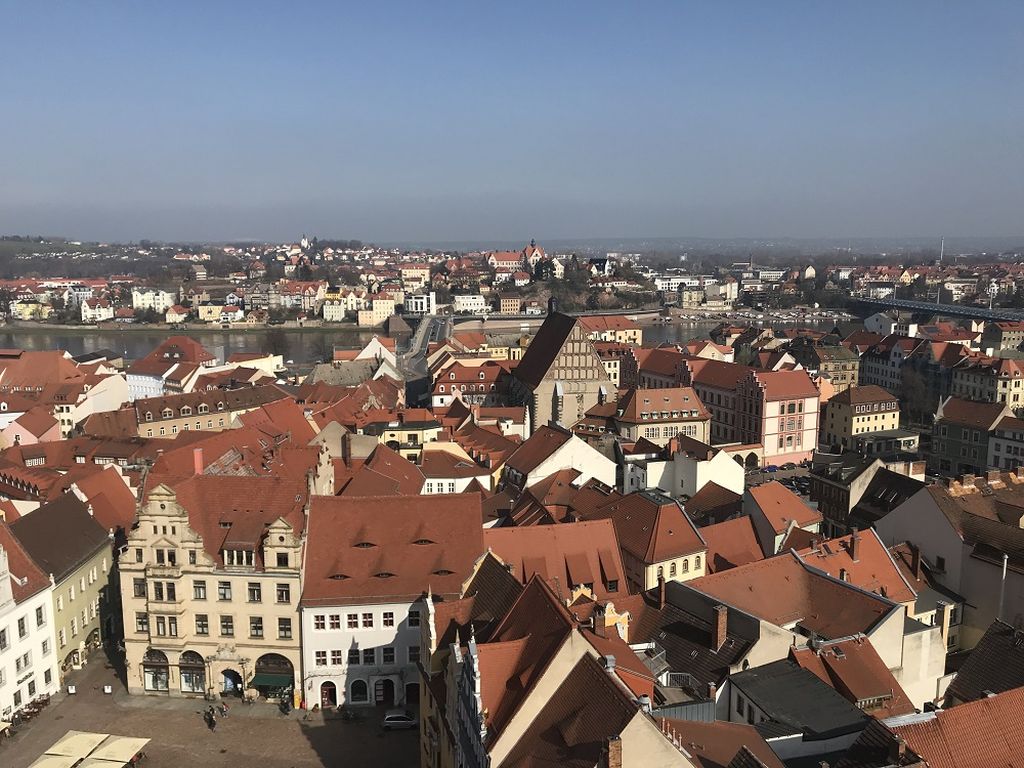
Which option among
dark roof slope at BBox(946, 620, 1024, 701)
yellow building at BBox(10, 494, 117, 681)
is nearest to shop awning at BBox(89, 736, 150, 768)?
yellow building at BBox(10, 494, 117, 681)

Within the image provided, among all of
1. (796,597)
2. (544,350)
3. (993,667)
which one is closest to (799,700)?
(993,667)

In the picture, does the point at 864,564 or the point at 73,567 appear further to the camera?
the point at 73,567

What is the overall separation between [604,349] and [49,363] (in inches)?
1945

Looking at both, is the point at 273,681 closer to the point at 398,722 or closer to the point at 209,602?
the point at 209,602

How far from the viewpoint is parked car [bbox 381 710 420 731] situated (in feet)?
86.4

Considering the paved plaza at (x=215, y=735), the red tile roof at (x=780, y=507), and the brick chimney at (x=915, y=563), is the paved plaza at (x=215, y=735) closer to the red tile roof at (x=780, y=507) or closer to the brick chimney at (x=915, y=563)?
the red tile roof at (x=780, y=507)

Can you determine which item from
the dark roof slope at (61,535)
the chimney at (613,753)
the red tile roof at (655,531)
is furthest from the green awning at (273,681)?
the chimney at (613,753)

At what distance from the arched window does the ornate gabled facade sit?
1756 mm

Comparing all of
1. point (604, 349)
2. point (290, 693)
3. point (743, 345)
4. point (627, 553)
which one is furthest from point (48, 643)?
point (743, 345)

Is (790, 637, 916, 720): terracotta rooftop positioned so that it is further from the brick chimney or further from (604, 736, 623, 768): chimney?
the brick chimney

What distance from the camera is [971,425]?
57.0m

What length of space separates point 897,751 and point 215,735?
758 inches

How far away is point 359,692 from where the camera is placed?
2775 centimetres

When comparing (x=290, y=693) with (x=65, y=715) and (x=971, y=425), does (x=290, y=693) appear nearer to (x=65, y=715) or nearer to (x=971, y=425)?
(x=65, y=715)
